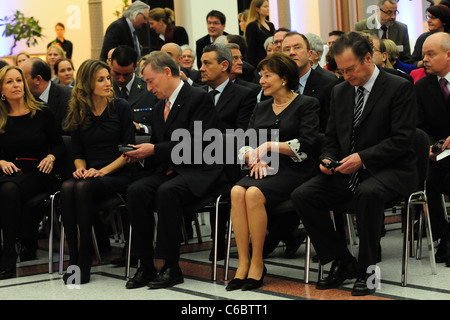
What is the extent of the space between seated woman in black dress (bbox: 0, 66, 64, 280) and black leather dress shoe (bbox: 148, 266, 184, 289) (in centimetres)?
135

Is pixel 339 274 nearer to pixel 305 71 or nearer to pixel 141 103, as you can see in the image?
pixel 305 71

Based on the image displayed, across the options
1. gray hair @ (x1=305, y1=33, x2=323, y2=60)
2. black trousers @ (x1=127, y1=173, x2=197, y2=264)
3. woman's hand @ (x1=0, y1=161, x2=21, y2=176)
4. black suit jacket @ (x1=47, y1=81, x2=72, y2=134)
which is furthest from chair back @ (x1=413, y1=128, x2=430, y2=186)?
black suit jacket @ (x1=47, y1=81, x2=72, y2=134)

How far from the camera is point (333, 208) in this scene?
4.54 m

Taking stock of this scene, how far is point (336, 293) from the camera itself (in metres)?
4.35

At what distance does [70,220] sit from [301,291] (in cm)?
171

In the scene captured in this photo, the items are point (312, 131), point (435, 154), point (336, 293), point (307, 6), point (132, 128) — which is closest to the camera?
point (336, 293)

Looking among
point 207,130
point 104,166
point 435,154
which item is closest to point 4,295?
point 104,166

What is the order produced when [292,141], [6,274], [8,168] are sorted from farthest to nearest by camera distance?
[8,168], [6,274], [292,141]

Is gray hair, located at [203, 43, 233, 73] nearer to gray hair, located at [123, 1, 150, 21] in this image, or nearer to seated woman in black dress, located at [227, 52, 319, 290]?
seated woman in black dress, located at [227, 52, 319, 290]

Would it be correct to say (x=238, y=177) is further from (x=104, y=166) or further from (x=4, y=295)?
(x=4, y=295)

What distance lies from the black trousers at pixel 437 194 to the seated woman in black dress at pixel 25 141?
2.76m

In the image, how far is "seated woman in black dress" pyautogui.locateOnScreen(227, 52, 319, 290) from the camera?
4.61 m

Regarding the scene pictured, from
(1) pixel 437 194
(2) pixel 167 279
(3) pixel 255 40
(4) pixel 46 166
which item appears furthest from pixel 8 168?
(3) pixel 255 40

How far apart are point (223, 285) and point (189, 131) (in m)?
1.06
